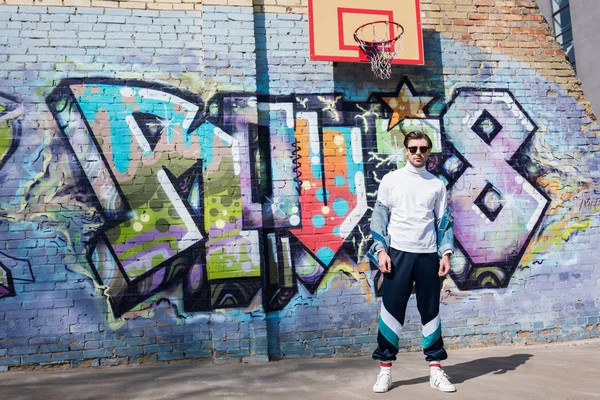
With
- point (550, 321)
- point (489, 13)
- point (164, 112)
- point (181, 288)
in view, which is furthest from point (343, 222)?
point (489, 13)

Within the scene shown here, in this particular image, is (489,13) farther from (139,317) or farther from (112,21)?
(139,317)

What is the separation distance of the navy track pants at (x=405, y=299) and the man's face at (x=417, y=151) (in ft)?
2.15

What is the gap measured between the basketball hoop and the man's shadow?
3.03 metres

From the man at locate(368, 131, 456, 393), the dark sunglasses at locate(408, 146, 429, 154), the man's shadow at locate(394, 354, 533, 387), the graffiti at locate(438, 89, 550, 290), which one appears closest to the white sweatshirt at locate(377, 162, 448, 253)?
the man at locate(368, 131, 456, 393)

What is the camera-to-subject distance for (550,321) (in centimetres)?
581

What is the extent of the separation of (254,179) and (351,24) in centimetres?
192

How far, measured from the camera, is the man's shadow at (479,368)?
156 inches

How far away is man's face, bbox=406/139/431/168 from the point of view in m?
3.78

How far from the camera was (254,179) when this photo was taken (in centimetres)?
529

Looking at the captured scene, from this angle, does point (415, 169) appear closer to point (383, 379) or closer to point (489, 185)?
point (383, 379)

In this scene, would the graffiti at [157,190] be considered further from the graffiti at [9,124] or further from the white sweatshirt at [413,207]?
the white sweatshirt at [413,207]

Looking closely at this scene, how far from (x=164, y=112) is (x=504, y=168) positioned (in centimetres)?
373

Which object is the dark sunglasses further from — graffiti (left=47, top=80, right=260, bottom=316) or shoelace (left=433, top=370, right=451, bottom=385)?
graffiti (left=47, top=80, right=260, bottom=316)

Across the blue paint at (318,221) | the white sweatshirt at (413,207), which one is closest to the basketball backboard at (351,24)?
the blue paint at (318,221)
